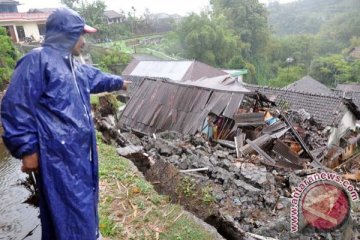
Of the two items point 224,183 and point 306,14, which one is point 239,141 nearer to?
point 224,183

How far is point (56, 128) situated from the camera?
2.23 meters

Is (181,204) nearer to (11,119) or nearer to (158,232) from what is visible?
(158,232)

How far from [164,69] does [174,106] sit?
11.7 metres

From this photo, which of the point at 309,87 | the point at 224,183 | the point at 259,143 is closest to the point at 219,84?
the point at 259,143

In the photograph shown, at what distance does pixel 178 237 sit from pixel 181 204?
42.1 inches

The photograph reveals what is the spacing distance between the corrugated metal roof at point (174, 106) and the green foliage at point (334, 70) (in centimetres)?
2786

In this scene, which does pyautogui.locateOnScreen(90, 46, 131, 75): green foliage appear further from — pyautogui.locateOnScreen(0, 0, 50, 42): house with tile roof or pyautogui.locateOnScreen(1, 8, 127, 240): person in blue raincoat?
pyautogui.locateOnScreen(1, 8, 127, 240): person in blue raincoat

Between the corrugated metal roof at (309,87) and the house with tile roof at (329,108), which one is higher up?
the house with tile roof at (329,108)

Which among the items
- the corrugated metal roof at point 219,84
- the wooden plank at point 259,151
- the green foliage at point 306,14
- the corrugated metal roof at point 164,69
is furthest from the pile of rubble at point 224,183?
the green foliage at point 306,14

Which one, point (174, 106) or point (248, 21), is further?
point (248, 21)

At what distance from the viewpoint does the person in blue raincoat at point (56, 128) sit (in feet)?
7.00

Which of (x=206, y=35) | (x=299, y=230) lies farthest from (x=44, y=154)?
(x=206, y=35)

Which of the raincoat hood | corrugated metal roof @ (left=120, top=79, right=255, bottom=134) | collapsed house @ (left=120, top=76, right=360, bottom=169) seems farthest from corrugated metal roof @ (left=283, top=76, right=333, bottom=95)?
the raincoat hood

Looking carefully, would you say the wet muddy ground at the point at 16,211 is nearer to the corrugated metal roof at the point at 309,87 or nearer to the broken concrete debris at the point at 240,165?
the broken concrete debris at the point at 240,165
